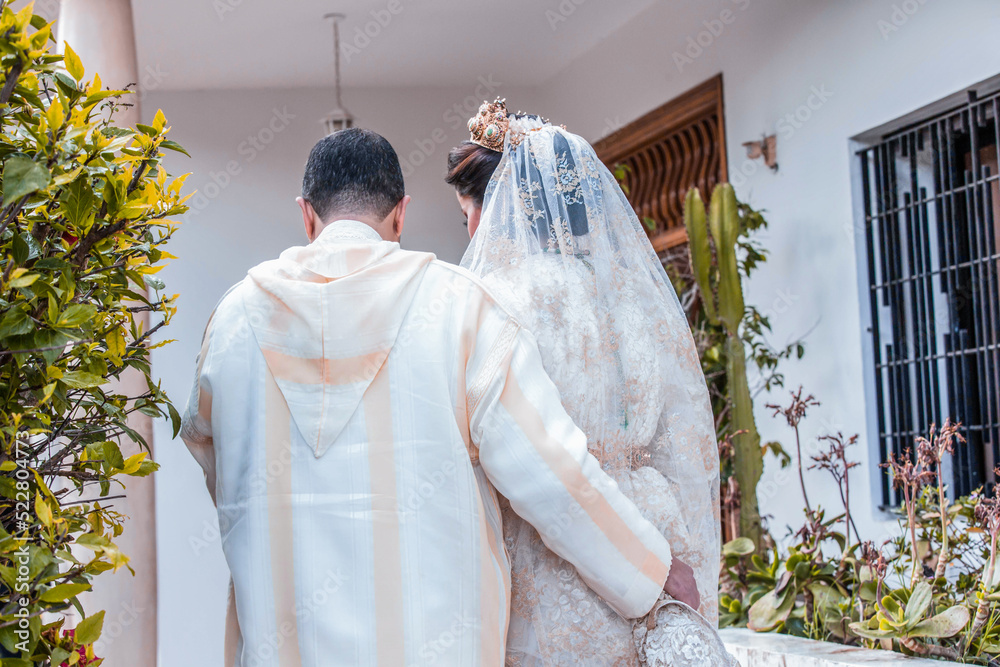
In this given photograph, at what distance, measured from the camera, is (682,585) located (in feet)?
5.69

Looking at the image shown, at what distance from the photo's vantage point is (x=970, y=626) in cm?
266

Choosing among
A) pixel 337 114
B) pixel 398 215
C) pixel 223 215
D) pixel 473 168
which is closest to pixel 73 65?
pixel 398 215

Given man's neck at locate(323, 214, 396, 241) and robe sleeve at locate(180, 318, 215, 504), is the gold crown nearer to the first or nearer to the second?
man's neck at locate(323, 214, 396, 241)

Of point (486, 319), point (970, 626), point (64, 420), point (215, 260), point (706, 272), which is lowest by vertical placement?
point (970, 626)

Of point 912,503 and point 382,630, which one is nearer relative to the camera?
point 382,630

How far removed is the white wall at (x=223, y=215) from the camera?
607 cm

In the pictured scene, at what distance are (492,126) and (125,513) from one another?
69.2 inches

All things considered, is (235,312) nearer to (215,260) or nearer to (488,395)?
(488,395)

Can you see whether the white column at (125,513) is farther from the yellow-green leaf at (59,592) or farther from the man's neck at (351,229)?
the yellow-green leaf at (59,592)

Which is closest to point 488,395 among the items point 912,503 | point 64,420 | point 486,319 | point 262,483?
point 486,319

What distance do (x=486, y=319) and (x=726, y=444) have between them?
259 centimetres

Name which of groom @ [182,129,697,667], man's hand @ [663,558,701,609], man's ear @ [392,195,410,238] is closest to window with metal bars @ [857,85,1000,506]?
man's hand @ [663,558,701,609]

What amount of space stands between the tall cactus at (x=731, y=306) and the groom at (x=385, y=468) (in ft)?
7.28

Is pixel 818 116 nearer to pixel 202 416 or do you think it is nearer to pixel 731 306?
pixel 731 306
